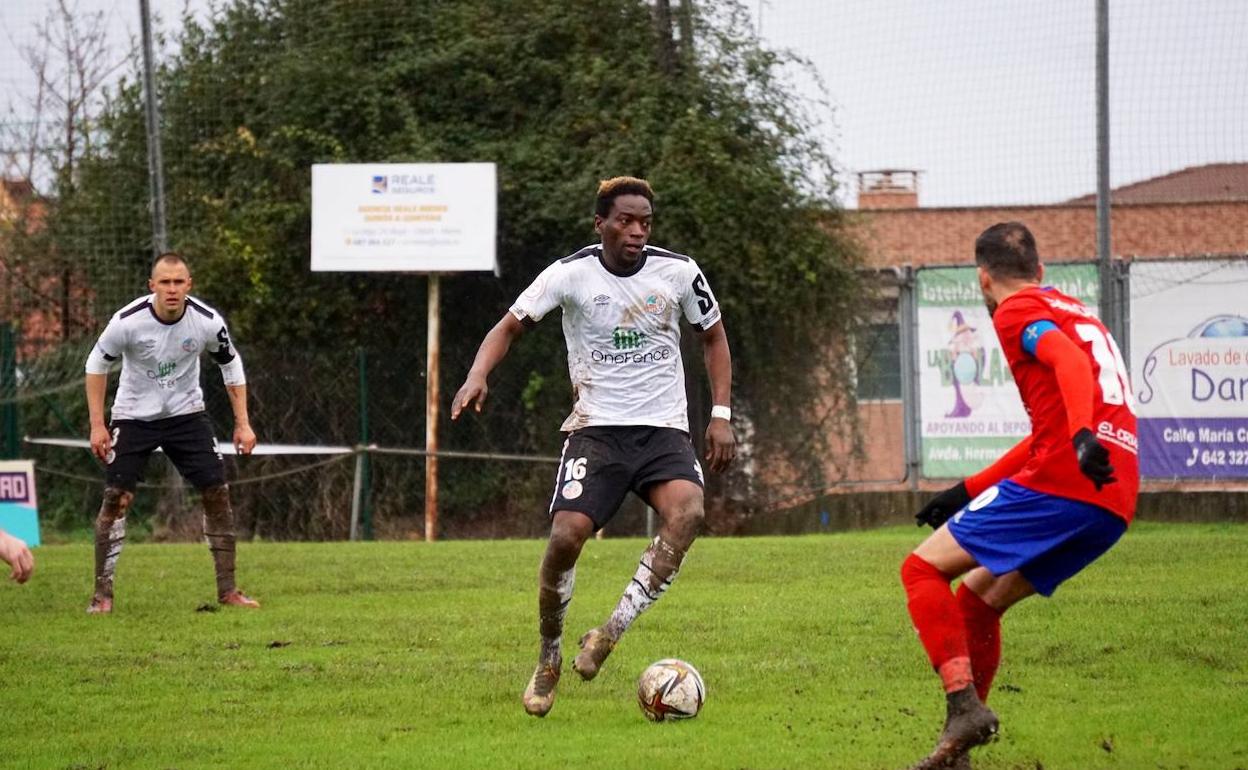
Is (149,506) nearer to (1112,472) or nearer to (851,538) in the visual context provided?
(851,538)

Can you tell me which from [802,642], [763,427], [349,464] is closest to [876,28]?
[763,427]

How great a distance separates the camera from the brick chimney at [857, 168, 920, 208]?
21.3 meters

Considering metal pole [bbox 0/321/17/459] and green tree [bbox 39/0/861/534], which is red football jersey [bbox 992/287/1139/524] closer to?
green tree [bbox 39/0/861/534]

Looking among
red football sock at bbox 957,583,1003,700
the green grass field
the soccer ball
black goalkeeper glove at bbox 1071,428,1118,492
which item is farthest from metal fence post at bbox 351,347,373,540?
black goalkeeper glove at bbox 1071,428,1118,492

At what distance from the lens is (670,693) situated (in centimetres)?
728

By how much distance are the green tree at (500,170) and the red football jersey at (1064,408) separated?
15.0 meters

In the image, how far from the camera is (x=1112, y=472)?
572cm

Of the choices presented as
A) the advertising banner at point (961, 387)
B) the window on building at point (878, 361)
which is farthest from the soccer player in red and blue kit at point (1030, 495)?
the window on building at point (878, 361)

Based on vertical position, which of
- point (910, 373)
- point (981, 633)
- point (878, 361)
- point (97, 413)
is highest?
point (878, 361)

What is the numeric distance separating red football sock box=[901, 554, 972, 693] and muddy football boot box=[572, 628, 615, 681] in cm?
183

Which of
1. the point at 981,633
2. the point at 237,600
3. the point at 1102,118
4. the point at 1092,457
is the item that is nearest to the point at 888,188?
the point at 1102,118

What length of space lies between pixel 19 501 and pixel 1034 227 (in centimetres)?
1587

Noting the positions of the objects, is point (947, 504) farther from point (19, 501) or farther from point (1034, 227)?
point (1034, 227)

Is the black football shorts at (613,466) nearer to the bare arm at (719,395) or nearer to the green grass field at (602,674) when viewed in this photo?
the bare arm at (719,395)
